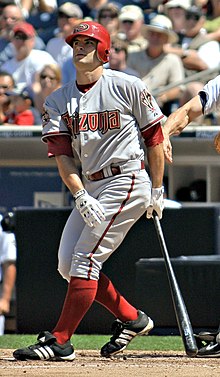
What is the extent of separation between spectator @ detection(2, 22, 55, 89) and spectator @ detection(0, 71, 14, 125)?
0.29 metres

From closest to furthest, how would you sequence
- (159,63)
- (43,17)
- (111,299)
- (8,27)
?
(111,299)
(159,63)
(8,27)
(43,17)

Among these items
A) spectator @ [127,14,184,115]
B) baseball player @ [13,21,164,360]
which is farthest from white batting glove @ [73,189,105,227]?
spectator @ [127,14,184,115]

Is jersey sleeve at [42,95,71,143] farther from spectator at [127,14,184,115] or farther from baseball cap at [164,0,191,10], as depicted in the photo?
baseball cap at [164,0,191,10]

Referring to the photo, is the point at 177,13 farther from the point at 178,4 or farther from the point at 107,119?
the point at 107,119

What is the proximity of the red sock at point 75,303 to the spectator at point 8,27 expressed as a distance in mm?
7984

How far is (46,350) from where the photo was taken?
210 inches

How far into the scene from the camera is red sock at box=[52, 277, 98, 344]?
5293 mm

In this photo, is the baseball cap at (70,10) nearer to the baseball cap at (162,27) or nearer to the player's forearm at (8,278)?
the baseball cap at (162,27)

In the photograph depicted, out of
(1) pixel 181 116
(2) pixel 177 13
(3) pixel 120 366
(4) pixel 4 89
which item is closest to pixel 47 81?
(4) pixel 4 89

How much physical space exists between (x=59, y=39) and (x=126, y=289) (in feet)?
15.6

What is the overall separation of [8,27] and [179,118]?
8.45 metres

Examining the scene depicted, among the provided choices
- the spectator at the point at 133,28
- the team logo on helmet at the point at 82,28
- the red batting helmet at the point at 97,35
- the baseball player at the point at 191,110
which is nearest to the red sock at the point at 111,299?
the baseball player at the point at 191,110

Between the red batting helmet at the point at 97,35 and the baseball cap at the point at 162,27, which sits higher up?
the baseball cap at the point at 162,27

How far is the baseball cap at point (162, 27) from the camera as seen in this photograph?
11539mm
